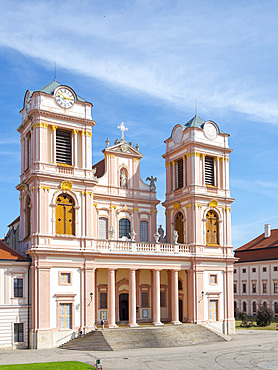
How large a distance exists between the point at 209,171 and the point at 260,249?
97.0ft

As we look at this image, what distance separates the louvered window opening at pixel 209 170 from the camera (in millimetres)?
49688

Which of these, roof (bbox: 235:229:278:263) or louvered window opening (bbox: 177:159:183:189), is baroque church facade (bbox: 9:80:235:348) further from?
roof (bbox: 235:229:278:263)

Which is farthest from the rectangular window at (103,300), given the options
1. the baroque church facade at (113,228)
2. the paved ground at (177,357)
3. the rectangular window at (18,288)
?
the paved ground at (177,357)

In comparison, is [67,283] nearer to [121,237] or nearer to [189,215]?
[121,237]

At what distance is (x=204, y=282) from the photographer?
47.2 metres

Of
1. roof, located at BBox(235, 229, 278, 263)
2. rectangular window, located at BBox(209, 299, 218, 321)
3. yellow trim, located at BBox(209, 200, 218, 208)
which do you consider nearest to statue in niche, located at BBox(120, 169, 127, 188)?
yellow trim, located at BBox(209, 200, 218, 208)

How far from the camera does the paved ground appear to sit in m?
30.8

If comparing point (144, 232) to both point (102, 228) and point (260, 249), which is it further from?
point (260, 249)

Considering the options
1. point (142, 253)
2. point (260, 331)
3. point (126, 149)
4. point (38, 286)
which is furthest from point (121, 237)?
point (260, 331)

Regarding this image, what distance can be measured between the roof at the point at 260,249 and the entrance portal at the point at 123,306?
3171cm

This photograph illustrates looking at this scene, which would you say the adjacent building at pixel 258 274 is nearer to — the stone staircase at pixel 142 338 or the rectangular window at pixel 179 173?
the rectangular window at pixel 179 173

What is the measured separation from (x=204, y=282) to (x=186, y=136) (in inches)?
552

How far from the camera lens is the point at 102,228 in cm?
4678

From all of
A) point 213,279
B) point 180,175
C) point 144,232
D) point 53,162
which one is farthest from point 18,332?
point 180,175
